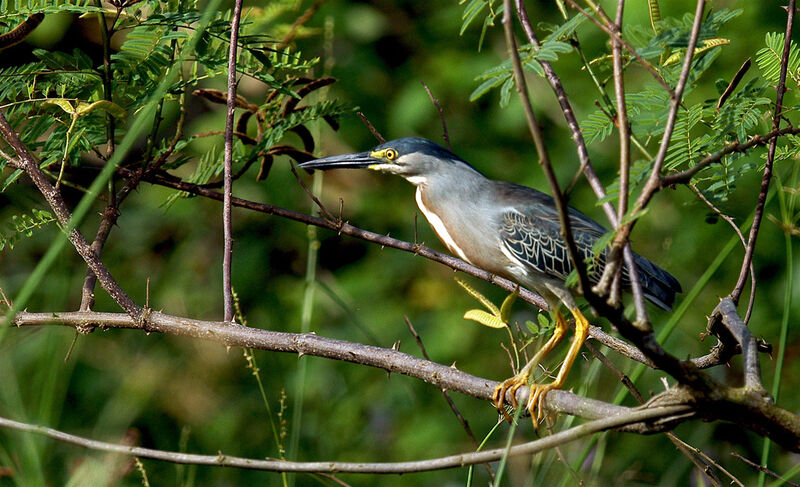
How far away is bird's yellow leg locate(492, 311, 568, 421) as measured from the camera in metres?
2.10

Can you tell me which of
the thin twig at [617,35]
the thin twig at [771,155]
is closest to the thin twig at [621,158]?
the thin twig at [617,35]

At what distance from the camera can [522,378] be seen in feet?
7.54

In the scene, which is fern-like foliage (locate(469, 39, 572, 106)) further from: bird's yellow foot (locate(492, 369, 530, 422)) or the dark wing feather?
the dark wing feather

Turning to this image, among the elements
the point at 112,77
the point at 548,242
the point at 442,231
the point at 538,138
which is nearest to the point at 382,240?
the point at 442,231

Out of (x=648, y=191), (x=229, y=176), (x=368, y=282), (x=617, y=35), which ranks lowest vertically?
(x=368, y=282)

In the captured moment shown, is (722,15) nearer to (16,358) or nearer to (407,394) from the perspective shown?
(407,394)

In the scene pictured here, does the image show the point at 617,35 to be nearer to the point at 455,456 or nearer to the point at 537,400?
the point at 455,456

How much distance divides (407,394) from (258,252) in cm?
116

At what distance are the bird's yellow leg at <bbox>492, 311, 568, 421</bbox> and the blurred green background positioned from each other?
0.89 metres

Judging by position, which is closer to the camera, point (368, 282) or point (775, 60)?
point (775, 60)

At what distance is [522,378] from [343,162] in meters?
0.97

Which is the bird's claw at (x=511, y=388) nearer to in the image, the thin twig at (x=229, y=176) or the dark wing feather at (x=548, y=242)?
the dark wing feather at (x=548, y=242)

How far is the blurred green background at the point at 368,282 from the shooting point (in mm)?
3670

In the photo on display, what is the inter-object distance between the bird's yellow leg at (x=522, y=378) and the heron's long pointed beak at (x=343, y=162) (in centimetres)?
84
